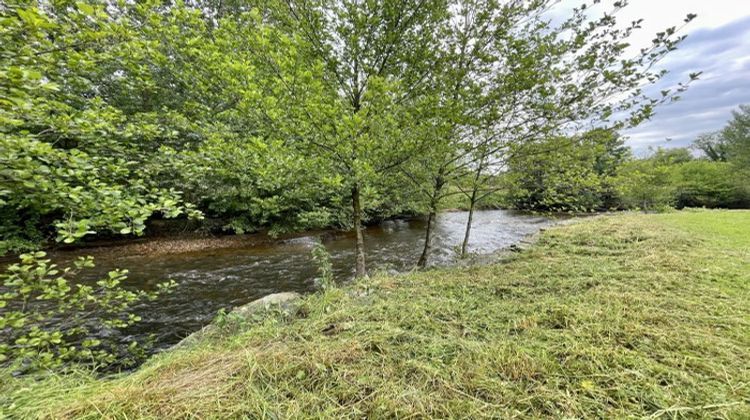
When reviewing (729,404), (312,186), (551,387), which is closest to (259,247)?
(312,186)

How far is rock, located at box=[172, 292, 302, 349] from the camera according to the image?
3.16 meters

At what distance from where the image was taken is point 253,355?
6.95 feet

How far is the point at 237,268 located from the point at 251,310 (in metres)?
5.23

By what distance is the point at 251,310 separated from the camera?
12.2ft

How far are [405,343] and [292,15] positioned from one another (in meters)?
5.38

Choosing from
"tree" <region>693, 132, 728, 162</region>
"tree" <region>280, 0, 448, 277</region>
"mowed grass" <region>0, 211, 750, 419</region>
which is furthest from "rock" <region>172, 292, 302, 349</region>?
"tree" <region>693, 132, 728, 162</region>

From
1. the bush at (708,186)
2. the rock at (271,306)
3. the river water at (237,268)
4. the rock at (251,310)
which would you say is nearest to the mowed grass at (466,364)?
the rock at (251,310)

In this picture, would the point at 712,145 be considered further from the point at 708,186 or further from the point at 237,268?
the point at 237,268

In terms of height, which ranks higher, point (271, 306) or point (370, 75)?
point (370, 75)

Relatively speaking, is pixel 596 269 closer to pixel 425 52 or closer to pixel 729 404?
pixel 729 404

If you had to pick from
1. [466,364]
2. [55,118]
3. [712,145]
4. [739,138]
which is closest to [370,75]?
[55,118]

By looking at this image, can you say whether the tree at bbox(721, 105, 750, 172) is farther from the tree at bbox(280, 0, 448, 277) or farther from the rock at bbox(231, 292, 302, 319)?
the rock at bbox(231, 292, 302, 319)

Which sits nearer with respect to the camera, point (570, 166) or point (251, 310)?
point (251, 310)

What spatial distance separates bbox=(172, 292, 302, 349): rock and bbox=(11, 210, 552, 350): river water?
144 cm
